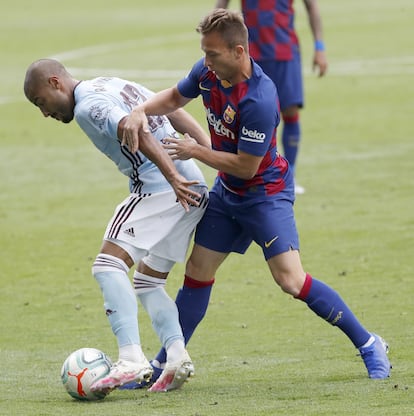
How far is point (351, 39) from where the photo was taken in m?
28.9

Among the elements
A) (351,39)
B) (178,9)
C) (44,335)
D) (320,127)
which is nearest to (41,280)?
(44,335)

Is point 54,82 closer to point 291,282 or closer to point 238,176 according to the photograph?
point 238,176

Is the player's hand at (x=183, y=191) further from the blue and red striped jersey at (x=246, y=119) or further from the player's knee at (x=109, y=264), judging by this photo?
the player's knee at (x=109, y=264)

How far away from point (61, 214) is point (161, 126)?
20.0ft

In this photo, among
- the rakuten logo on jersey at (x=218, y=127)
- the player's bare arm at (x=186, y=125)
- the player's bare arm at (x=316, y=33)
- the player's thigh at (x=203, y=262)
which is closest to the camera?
the rakuten logo on jersey at (x=218, y=127)

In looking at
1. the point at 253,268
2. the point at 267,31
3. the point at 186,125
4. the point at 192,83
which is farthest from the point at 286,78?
the point at 192,83

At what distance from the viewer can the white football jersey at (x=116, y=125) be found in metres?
6.82

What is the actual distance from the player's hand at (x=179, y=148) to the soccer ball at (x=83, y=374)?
1.24 m

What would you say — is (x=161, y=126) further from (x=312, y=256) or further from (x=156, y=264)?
(x=312, y=256)

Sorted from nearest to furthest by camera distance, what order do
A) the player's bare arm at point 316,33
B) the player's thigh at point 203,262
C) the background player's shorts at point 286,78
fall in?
the player's thigh at point 203,262 → the background player's shorts at point 286,78 → the player's bare arm at point 316,33

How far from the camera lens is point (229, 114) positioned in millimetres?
6812

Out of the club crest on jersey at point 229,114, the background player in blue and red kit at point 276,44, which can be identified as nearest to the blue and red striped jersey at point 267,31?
the background player in blue and red kit at point 276,44

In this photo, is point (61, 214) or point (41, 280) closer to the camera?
point (41, 280)

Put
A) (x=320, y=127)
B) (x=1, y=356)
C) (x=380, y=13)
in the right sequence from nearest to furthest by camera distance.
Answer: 1. (x=1, y=356)
2. (x=320, y=127)
3. (x=380, y=13)
